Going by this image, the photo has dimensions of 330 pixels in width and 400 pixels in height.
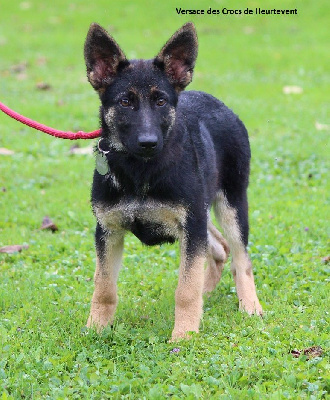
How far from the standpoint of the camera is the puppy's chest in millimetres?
5438

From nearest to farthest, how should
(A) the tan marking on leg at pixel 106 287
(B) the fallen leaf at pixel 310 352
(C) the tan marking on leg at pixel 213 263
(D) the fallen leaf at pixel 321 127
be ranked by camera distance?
(B) the fallen leaf at pixel 310 352 < (A) the tan marking on leg at pixel 106 287 < (C) the tan marking on leg at pixel 213 263 < (D) the fallen leaf at pixel 321 127

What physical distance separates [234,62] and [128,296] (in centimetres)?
1501

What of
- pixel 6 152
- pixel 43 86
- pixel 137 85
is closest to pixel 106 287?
pixel 137 85

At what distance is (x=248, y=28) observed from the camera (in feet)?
84.0

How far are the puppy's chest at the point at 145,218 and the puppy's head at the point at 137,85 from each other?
43 cm

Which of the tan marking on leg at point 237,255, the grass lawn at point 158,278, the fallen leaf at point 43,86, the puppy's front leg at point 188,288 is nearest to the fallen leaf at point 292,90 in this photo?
the grass lawn at point 158,278

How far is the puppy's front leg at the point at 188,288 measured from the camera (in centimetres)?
555

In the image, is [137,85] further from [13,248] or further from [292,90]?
[292,90]

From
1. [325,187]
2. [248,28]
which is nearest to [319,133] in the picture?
[325,187]

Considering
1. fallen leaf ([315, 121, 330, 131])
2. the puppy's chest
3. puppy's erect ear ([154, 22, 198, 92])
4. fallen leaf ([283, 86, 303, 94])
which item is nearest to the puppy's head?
puppy's erect ear ([154, 22, 198, 92])

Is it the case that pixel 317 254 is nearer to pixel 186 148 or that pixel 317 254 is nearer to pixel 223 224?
pixel 223 224

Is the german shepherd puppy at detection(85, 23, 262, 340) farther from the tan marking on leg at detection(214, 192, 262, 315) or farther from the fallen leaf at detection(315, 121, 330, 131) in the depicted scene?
the fallen leaf at detection(315, 121, 330, 131)

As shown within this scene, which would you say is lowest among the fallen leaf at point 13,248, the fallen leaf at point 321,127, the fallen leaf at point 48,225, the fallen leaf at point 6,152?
the fallen leaf at point 321,127

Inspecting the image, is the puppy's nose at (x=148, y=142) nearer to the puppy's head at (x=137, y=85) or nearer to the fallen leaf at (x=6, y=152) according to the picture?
the puppy's head at (x=137, y=85)
